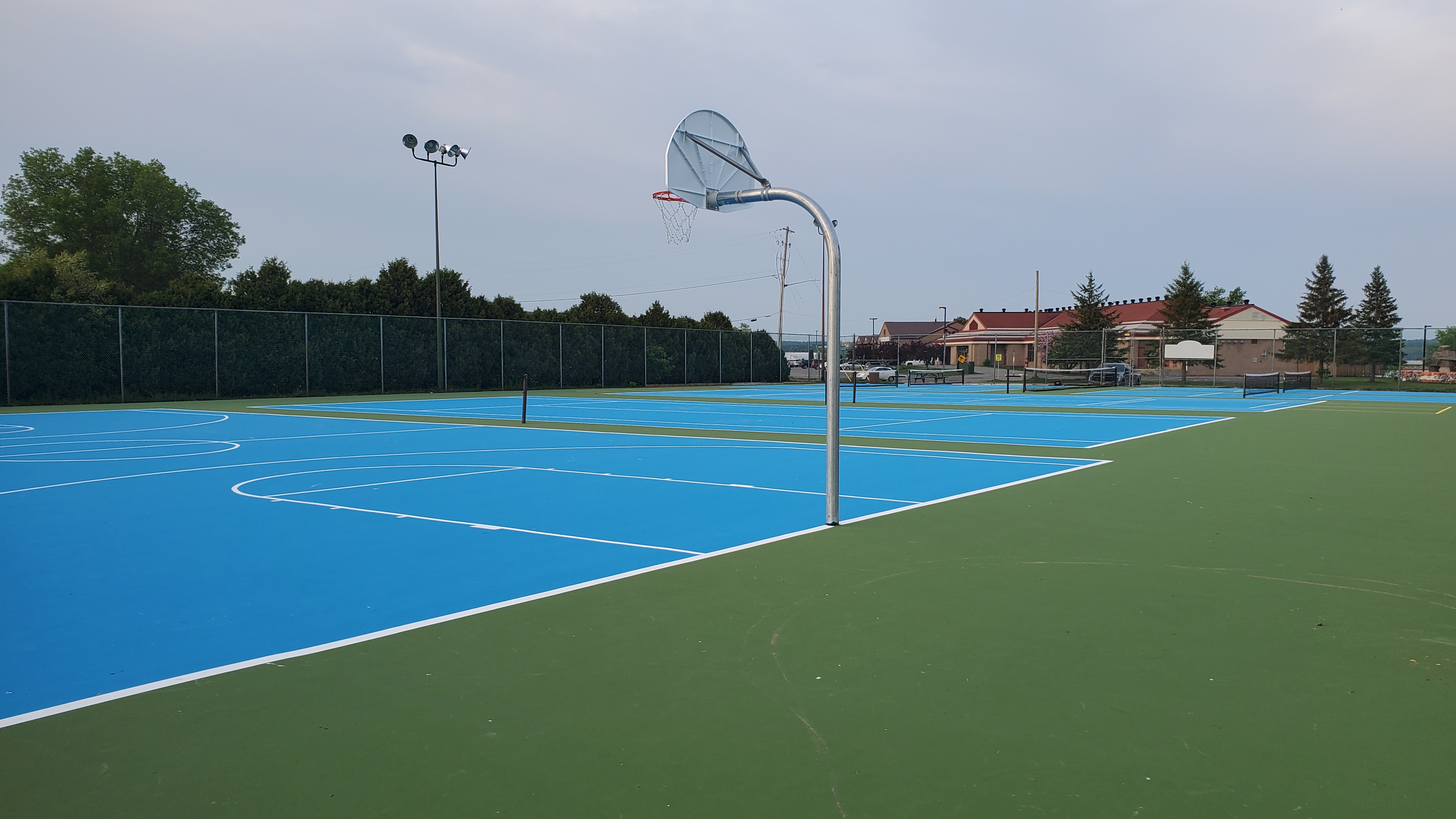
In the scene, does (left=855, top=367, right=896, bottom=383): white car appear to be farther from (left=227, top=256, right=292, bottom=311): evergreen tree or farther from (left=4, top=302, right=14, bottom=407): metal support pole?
(left=4, top=302, right=14, bottom=407): metal support pole

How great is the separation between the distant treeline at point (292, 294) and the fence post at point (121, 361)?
367 centimetres

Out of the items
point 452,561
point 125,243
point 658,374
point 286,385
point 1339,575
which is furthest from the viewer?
point 125,243

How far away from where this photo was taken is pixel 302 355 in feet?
95.2

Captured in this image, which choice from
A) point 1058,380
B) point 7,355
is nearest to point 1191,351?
point 1058,380

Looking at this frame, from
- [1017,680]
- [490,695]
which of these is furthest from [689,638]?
[1017,680]

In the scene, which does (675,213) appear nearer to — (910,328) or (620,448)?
(620,448)

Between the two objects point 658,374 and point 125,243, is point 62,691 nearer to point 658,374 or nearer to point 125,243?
point 658,374

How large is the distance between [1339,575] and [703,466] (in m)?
6.82

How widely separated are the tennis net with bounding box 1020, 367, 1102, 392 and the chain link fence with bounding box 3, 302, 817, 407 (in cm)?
1443

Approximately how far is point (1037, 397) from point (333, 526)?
26925 millimetres

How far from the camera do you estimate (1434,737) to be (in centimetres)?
319

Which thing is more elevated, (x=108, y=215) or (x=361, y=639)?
(x=108, y=215)

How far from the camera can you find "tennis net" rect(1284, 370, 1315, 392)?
3909 cm

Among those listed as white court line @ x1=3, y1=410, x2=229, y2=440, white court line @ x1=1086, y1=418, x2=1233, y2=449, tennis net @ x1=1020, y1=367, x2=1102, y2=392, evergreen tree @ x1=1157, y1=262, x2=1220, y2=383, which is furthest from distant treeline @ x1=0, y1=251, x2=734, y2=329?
evergreen tree @ x1=1157, y1=262, x2=1220, y2=383
